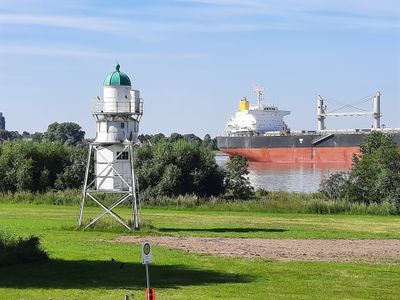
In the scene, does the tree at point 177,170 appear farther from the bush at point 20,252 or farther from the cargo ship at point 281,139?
the cargo ship at point 281,139

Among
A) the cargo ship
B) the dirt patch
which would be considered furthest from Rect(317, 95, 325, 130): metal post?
the dirt patch

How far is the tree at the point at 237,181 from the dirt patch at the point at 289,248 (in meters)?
Answer: 26.1

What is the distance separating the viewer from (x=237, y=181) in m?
56.3

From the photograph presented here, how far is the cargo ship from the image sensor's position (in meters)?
119

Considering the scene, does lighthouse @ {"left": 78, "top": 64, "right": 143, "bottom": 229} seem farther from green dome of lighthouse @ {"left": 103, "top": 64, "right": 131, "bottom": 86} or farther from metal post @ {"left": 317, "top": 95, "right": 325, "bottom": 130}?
metal post @ {"left": 317, "top": 95, "right": 325, "bottom": 130}

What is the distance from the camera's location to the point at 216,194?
55.9 meters

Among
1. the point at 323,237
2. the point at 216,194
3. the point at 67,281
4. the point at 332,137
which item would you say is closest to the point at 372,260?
the point at 323,237

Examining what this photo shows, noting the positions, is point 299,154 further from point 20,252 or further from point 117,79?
point 20,252

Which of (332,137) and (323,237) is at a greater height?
(332,137)

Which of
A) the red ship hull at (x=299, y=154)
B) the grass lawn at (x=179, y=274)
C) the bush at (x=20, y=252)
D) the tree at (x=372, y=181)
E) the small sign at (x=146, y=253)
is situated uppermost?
the red ship hull at (x=299, y=154)

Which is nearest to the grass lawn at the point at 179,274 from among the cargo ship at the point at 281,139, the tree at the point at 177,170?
the tree at the point at 177,170

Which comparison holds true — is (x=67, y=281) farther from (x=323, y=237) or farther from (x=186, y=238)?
(x=323, y=237)

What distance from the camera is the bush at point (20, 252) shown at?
21062 mm

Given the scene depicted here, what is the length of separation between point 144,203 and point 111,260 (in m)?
27.4
